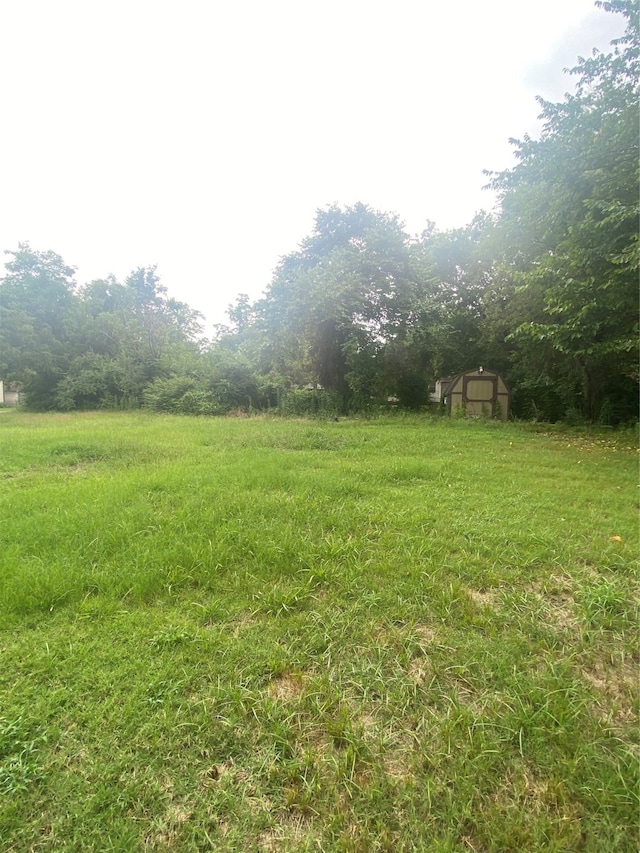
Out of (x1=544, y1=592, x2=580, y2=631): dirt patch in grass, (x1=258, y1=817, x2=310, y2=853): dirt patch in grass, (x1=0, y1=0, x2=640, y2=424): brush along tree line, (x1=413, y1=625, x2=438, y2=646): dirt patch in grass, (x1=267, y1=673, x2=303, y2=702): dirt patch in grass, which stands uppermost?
(x1=0, y1=0, x2=640, y2=424): brush along tree line

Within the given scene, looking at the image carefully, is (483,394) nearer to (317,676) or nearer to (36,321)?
(317,676)

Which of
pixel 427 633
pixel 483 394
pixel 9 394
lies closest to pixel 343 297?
pixel 483 394

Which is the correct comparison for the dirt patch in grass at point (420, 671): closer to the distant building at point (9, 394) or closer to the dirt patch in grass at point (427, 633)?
the dirt patch in grass at point (427, 633)

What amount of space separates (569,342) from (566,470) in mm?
4180

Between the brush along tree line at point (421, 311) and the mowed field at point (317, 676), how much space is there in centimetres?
593

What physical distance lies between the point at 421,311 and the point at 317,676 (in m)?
15.2

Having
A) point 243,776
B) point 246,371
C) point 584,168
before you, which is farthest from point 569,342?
point 246,371

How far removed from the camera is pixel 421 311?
49.1ft

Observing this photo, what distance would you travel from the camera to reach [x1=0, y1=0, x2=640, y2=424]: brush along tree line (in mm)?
7016

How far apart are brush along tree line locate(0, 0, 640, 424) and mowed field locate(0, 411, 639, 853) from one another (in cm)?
593

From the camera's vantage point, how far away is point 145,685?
1.59 metres

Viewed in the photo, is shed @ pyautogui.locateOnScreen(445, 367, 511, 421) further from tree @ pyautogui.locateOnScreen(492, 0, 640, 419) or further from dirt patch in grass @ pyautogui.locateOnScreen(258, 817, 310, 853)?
dirt patch in grass @ pyautogui.locateOnScreen(258, 817, 310, 853)

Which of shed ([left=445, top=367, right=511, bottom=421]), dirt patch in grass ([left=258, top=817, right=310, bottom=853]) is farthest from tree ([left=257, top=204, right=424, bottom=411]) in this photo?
dirt patch in grass ([left=258, top=817, right=310, bottom=853])

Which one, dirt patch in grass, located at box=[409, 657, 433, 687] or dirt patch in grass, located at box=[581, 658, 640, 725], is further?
dirt patch in grass, located at box=[409, 657, 433, 687]
